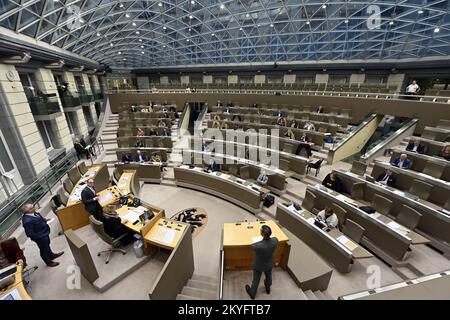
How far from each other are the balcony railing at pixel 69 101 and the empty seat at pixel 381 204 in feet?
67.3

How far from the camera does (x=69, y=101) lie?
16.0 m

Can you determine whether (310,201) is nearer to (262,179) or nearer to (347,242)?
(347,242)

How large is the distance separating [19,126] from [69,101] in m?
7.09

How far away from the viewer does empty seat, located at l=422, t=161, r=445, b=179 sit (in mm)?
7422

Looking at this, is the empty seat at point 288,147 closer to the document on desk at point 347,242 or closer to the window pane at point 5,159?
the document on desk at point 347,242

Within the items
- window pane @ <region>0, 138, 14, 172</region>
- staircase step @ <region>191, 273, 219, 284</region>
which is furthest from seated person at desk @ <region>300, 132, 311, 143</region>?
window pane @ <region>0, 138, 14, 172</region>

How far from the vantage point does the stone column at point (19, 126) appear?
9.41 metres

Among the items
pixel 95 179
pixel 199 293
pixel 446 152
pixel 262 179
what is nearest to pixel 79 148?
pixel 95 179

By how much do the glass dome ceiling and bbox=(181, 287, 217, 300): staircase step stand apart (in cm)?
1490

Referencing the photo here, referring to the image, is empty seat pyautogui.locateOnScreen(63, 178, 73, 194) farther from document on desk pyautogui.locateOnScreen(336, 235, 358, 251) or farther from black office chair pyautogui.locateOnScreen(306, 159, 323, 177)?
black office chair pyautogui.locateOnScreen(306, 159, 323, 177)

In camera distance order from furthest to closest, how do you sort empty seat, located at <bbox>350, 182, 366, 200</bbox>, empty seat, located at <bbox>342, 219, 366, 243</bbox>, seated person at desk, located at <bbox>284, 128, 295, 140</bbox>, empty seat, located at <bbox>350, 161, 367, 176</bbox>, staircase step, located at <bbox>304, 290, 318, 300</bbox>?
seated person at desk, located at <bbox>284, 128, 295, 140</bbox>, empty seat, located at <bbox>350, 161, 367, 176</bbox>, empty seat, located at <bbox>350, 182, 366, 200</bbox>, empty seat, located at <bbox>342, 219, 366, 243</bbox>, staircase step, located at <bbox>304, 290, 318, 300</bbox>

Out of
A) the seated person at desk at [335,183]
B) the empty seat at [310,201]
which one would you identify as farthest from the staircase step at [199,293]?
the seated person at desk at [335,183]

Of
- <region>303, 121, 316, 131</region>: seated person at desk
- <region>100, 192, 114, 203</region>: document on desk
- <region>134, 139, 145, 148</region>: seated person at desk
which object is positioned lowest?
<region>100, 192, 114, 203</region>: document on desk
